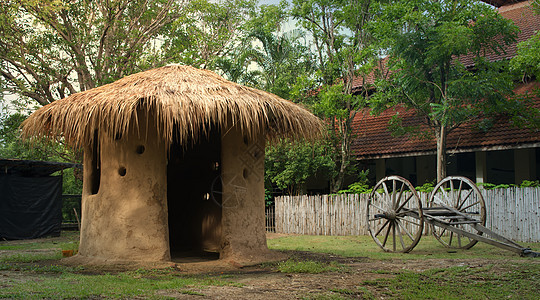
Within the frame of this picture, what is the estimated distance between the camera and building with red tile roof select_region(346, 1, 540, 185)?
1465 cm

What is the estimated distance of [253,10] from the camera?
77.1 ft

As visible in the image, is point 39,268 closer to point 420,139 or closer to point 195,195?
point 195,195

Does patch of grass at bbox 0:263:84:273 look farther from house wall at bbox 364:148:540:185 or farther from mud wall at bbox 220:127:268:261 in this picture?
house wall at bbox 364:148:540:185

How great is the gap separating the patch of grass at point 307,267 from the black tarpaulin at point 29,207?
1004cm

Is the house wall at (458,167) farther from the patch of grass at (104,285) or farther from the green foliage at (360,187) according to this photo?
the patch of grass at (104,285)

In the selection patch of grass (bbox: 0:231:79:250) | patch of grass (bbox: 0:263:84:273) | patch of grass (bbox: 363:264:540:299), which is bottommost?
patch of grass (bbox: 0:231:79:250)

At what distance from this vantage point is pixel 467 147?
1480cm

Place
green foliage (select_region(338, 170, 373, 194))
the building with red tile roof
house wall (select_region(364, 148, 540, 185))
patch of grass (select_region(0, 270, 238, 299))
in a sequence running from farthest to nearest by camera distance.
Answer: house wall (select_region(364, 148, 540, 185)), green foliage (select_region(338, 170, 373, 194)), the building with red tile roof, patch of grass (select_region(0, 270, 238, 299))

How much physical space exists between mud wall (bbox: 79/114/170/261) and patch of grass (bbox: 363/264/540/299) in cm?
331

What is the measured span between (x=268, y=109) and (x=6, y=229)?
9956 mm

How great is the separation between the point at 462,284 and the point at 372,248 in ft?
14.9

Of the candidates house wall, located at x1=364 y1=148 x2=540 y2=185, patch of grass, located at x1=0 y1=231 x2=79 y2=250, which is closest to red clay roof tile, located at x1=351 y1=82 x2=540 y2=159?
house wall, located at x1=364 y1=148 x2=540 y2=185

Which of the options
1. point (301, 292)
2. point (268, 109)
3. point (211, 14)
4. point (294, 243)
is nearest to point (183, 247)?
point (294, 243)

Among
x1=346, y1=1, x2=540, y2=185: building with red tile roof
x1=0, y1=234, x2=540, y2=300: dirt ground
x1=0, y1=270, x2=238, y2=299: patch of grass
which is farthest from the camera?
x1=346, y1=1, x2=540, y2=185: building with red tile roof
